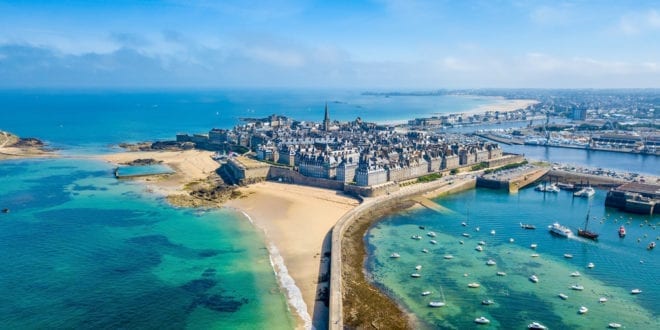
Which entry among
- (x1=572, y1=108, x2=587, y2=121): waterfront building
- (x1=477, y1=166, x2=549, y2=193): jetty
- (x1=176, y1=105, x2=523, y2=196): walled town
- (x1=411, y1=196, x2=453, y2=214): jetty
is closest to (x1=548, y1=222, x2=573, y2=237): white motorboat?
(x1=411, y1=196, x2=453, y2=214): jetty

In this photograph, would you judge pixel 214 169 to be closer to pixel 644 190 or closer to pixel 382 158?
pixel 382 158

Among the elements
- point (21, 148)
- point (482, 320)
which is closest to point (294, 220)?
point (482, 320)

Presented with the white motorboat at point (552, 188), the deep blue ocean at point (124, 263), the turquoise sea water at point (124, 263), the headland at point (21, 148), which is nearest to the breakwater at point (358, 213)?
the deep blue ocean at point (124, 263)

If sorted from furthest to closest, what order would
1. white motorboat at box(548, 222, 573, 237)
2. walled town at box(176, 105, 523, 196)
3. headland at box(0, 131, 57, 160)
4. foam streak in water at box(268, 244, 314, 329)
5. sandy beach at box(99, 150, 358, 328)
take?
headland at box(0, 131, 57, 160) → walled town at box(176, 105, 523, 196) → white motorboat at box(548, 222, 573, 237) → sandy beach at box(99, 150, 358, 328) → foam streak in water at box(268, 244, 314, 329)

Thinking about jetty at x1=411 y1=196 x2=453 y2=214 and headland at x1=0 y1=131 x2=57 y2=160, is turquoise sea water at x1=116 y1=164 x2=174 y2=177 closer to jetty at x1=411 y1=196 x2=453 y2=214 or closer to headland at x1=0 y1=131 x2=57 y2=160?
headland at x1=0 y1=131 x2=57 y2=160

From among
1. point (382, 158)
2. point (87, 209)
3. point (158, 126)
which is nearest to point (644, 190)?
point (382, 158)

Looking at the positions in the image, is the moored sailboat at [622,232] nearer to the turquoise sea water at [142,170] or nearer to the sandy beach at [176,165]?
the sandy beach at [176,165]
